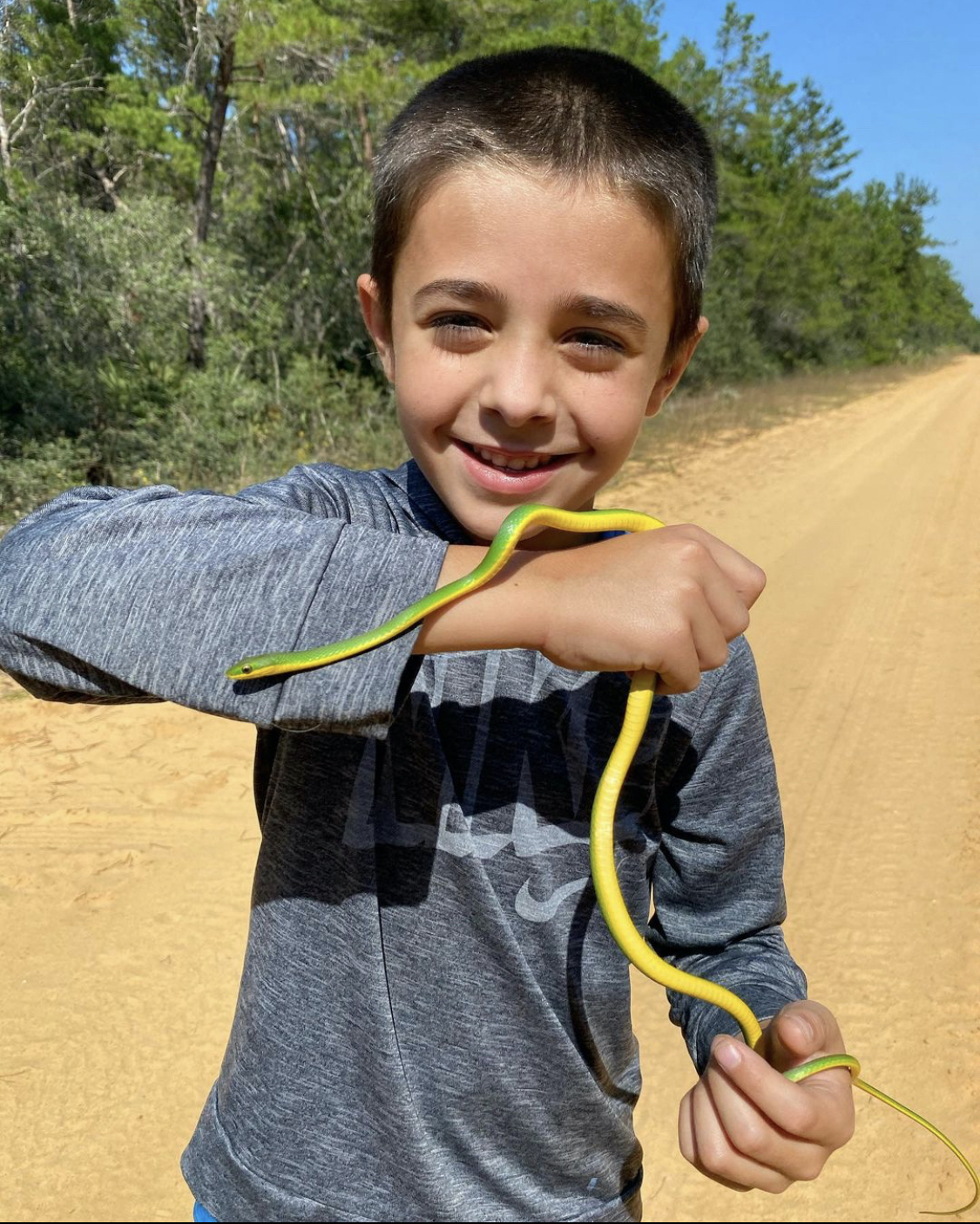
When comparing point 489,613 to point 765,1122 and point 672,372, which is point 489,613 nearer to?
point 765,1122

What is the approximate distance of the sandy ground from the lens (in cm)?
263

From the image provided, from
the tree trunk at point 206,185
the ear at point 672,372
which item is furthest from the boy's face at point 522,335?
the tree trunk at point 206,185

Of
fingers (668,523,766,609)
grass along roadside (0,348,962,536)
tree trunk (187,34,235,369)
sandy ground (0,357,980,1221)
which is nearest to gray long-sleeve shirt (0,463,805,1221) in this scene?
fingers (668,523,766,609)

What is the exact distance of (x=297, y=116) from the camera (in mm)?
11477

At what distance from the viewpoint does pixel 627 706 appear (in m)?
1.11

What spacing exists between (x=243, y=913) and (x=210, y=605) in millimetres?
2889

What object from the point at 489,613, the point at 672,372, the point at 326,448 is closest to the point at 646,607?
the point at 489,613

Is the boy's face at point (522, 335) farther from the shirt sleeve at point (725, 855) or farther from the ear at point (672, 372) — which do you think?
the shirt sleeve at point (725, 855)

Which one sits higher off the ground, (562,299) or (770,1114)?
(562,299)

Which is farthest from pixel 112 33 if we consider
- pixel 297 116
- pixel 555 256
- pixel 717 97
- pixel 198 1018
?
pixel 717 97

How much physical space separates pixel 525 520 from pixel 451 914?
1.94 feet

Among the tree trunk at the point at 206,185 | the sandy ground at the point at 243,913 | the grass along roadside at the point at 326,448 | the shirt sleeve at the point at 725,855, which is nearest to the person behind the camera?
the shirt sleeve at the point at 725,855

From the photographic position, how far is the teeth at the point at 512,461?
4.20ft

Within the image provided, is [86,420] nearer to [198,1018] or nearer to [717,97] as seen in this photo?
[198,1018]
